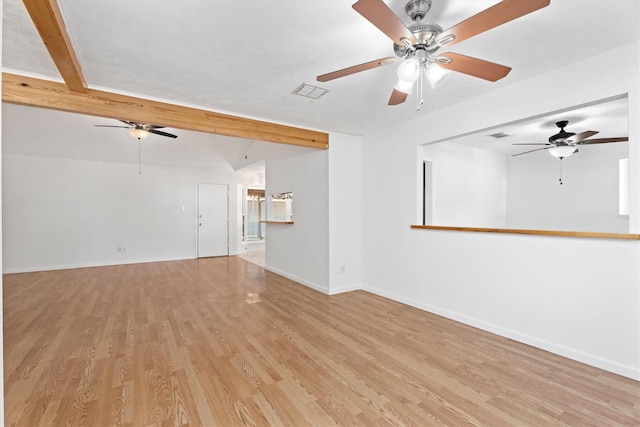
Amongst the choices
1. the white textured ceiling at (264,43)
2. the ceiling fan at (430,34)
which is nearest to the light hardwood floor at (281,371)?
the ceiling fan at (430,34)

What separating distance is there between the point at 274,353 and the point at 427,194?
3678 mm

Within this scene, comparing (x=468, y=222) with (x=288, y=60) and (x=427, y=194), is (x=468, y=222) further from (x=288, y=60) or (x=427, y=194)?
(x=288, y=60)

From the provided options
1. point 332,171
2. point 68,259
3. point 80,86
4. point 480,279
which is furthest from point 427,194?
point 68,259

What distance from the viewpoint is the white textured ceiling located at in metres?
1.92

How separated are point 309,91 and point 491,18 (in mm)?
1827

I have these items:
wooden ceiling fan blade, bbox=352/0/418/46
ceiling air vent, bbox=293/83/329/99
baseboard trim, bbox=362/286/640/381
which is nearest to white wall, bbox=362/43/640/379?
baseboard trim, bbox=362/286/640/381

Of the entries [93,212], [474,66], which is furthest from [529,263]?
[93,212]

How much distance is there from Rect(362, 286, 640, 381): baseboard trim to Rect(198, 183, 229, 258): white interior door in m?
5.71

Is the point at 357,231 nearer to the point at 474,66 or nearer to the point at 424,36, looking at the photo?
the point at 474,66

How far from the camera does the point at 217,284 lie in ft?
16.9

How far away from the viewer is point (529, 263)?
289 cm

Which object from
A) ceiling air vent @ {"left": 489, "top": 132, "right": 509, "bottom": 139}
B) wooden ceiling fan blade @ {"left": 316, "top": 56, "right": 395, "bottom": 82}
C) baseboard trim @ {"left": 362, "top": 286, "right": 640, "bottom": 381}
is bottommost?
baseboard trim @ {"left": 362, "top": 286, "right": 640, "bottom": 381}

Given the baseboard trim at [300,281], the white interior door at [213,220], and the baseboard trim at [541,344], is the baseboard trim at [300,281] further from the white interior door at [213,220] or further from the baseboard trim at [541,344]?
the white interior door at [213,220]

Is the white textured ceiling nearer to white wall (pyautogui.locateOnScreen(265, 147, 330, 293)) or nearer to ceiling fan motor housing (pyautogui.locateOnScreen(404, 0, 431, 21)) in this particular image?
ceiling fan motor housing (pyautogui.locateOnScreen(404, 0, 431, 21))
